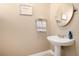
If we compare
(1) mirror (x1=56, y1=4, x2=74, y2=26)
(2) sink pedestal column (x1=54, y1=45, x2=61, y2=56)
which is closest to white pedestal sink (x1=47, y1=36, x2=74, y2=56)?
(2) sink pedestal column (x1=54, y1=45, x2=61, y2=56)

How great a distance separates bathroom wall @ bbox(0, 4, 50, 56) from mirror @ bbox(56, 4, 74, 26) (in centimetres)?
17

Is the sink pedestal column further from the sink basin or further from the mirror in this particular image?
the mirror

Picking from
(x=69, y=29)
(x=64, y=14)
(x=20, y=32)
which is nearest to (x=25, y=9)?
(x=20, y=32)

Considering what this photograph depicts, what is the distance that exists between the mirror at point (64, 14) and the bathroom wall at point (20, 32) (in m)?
0.17

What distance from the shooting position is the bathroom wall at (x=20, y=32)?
157cm

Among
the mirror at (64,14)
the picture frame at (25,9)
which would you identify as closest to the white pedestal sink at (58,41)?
the mirror at (64,14)

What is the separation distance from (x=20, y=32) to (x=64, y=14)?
0.67m

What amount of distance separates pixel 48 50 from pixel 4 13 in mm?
792

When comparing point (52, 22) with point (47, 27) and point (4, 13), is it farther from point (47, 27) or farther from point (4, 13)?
point (4, 13)

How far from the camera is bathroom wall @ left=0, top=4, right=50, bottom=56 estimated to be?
5.14ft

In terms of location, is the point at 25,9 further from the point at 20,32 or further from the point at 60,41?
the point at 60,41

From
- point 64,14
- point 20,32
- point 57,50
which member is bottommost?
point 57,50

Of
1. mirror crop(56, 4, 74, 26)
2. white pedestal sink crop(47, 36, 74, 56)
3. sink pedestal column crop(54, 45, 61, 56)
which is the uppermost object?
mirror crop(56, 4, 74, 26)

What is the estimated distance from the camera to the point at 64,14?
164 cm
